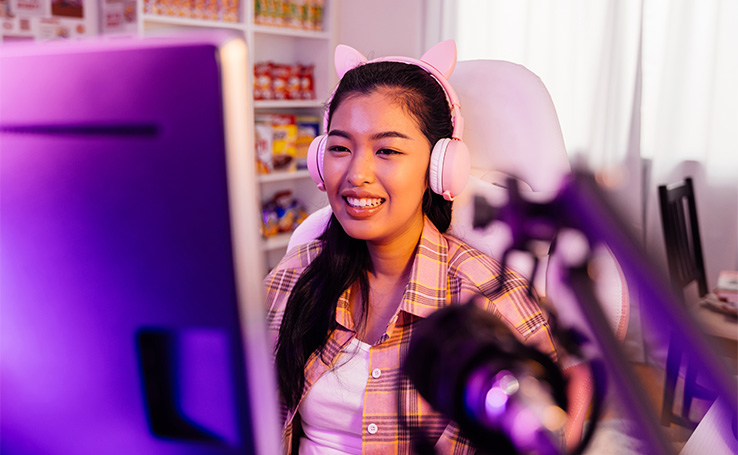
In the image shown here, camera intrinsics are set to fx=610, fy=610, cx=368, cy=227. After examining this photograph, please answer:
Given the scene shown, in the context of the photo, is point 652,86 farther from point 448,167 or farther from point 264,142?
point 448,167

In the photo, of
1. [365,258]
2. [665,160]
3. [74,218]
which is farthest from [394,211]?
[665,160]

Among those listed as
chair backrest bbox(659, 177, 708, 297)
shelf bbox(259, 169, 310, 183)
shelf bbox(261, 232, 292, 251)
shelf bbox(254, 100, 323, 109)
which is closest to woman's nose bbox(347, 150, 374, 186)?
chair backrest bbox(659, 177, 708, 297)

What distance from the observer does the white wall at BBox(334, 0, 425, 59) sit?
3439mm

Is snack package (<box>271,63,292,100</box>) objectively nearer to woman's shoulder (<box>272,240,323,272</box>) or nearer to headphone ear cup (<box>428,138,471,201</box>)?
woman's shoulder (<box>272,240,323,272</box>)

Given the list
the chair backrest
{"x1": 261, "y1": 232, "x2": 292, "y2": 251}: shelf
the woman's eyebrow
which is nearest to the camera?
the woman's eyebrow

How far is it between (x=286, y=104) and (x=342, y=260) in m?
2.37

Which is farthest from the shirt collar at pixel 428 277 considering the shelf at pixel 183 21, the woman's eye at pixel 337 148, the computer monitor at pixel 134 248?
the shelf at pixel 183 21

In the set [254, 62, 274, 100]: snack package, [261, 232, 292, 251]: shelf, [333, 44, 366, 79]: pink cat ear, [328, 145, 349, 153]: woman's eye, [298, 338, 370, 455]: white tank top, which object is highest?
[254, 62, 274, 100]: snack package

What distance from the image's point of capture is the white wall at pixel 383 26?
3439 mm

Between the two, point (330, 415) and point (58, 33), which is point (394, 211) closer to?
point (330, 415)

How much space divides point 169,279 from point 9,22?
2803 millimetres

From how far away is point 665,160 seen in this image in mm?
2879

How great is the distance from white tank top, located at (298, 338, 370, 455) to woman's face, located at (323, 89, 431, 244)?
0.74 ft

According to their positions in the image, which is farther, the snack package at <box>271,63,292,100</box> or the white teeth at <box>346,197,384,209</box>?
the snack package at <box>271,63,292,100</box>
